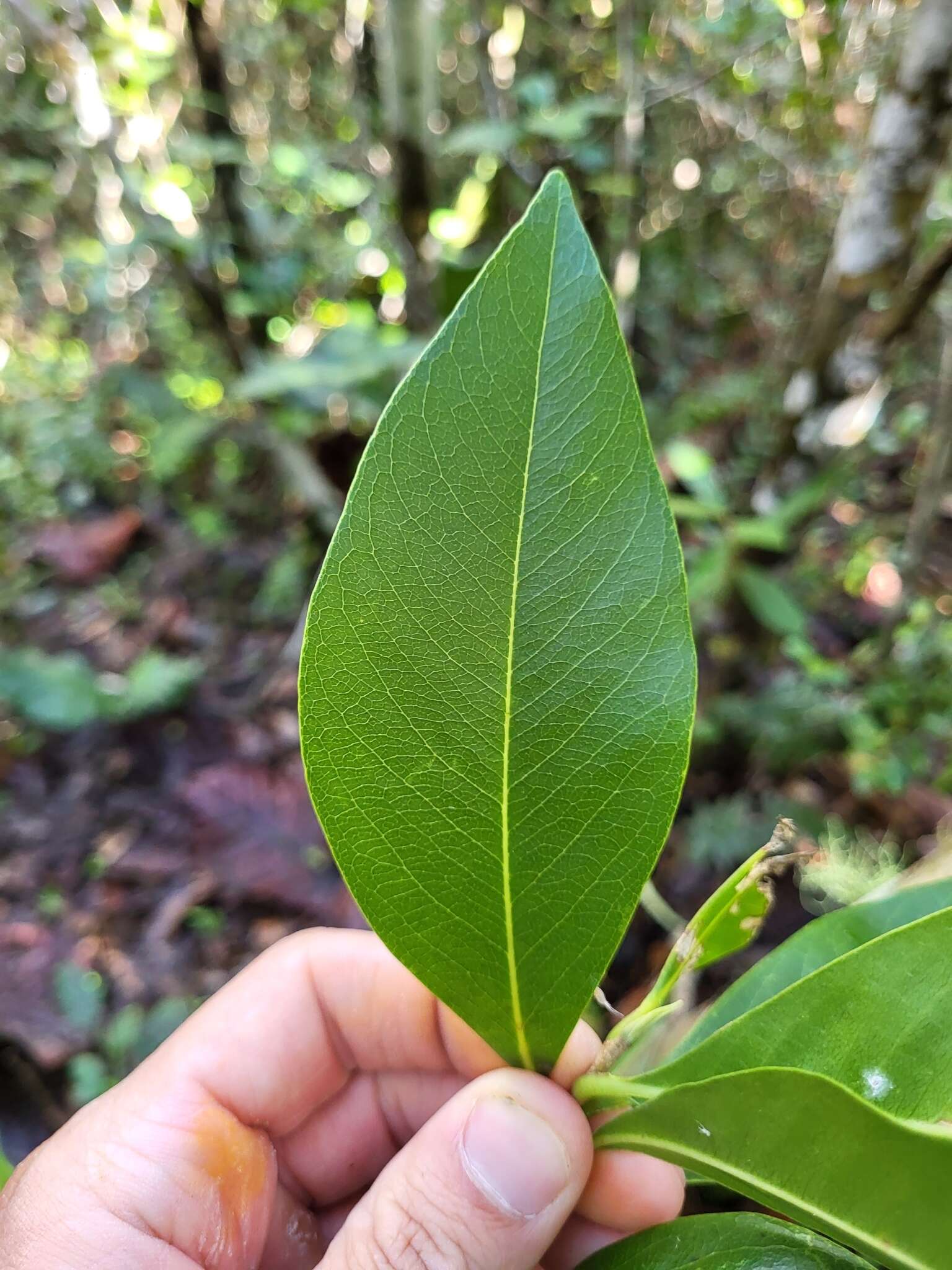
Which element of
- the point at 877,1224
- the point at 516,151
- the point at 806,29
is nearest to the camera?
the point at 877,1224

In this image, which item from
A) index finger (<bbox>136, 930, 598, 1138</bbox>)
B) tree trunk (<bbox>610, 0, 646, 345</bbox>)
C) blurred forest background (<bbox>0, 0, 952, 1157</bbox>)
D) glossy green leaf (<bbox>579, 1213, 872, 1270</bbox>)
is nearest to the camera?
glossy green leaf (<bbox>579, 1213, 872, 1270</bbox>)

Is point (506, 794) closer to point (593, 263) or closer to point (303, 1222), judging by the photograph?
point (593, 263)

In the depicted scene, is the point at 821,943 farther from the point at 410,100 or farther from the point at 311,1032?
the point at 410,100

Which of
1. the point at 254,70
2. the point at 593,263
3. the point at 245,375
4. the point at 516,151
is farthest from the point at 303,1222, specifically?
the point at 254,70

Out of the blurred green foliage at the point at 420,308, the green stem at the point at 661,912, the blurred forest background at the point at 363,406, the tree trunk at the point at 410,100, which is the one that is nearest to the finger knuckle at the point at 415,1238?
the green stem at the point at 661,912

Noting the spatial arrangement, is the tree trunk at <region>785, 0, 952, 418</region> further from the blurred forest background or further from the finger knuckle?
the finger knuckle

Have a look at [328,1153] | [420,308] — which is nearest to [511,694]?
[328,1153]

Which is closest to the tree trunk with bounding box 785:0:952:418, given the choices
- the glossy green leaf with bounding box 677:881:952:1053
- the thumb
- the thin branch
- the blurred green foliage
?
the thin branch
